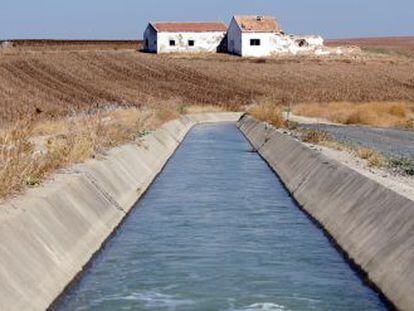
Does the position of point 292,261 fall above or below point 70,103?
Result: above

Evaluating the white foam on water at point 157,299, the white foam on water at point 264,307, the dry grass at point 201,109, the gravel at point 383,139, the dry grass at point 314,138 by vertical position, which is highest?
the white foam on water at point 264,307

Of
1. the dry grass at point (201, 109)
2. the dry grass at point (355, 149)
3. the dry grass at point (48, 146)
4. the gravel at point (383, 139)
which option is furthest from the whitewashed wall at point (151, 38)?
the dry grass at point (355, 149)

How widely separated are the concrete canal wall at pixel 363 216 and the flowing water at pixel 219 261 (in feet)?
1.11

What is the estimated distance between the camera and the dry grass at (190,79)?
250 feet

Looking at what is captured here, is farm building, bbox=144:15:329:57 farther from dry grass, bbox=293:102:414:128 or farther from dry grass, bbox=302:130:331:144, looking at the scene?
dry grass, bbox=302:130:331:144

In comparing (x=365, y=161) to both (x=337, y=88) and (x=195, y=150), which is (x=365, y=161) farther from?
(x=337, y=88)

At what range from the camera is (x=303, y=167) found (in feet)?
98.1

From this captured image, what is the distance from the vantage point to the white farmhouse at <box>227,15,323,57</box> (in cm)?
11194

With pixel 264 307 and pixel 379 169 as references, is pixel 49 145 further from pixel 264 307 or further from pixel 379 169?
pixel 264 307

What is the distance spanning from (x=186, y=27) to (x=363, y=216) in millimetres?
98182

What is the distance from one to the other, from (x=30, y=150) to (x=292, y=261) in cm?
707

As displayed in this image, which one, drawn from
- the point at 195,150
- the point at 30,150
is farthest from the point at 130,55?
the point at 30,150

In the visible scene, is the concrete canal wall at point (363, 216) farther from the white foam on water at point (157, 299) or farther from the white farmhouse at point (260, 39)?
the white farmhouse at point (260, 39)

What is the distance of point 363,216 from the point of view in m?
18.4
